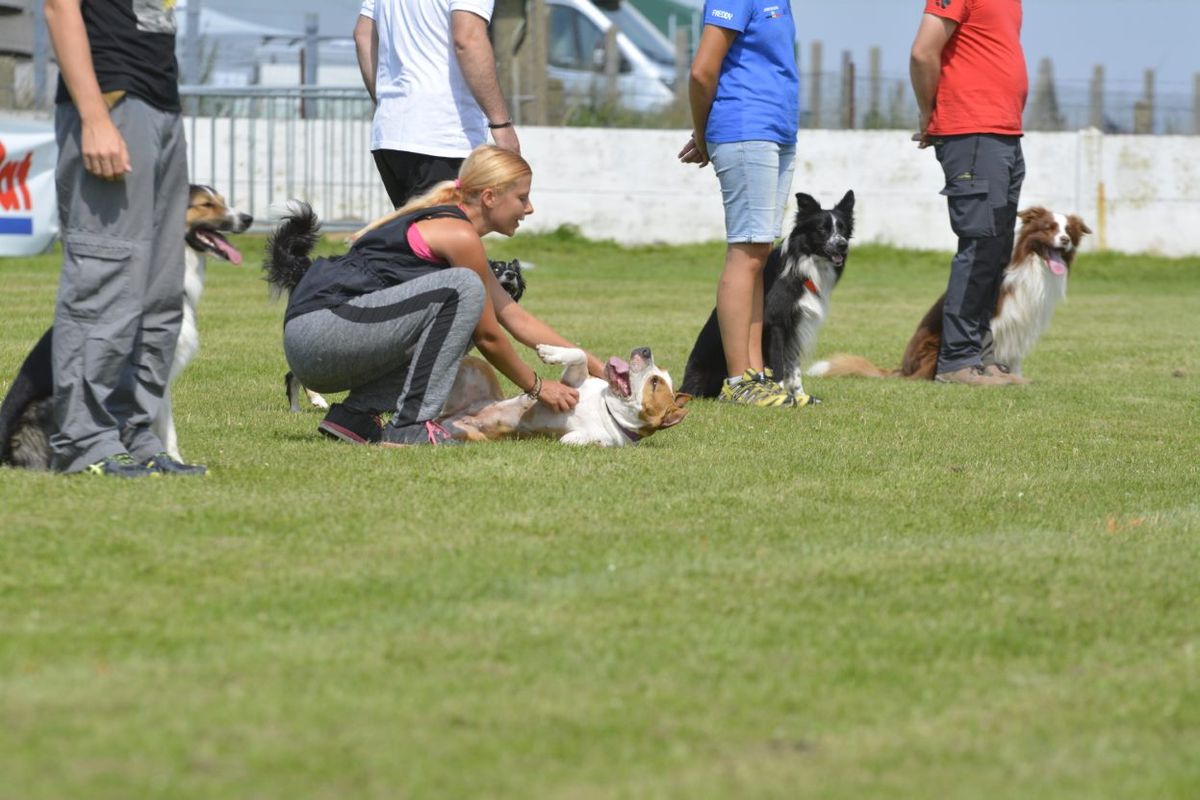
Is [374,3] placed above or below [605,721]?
above

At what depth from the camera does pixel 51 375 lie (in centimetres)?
525

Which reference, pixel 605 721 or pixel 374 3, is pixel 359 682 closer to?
pixel 605 721

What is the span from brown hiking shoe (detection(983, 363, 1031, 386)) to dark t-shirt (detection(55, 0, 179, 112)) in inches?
217

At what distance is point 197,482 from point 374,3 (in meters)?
2.94

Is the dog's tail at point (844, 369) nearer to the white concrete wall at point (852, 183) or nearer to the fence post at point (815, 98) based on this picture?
the white concrete wall at point (852, 183)

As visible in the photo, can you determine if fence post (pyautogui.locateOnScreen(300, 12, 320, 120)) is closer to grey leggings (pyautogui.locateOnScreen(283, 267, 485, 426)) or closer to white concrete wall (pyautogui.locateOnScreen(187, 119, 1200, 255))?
white concrete wall (pyautogui.locateOnScreen(187, 119, 1200, 255))

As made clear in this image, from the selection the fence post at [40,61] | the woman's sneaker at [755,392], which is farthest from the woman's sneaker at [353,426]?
the fence post at [40,61]

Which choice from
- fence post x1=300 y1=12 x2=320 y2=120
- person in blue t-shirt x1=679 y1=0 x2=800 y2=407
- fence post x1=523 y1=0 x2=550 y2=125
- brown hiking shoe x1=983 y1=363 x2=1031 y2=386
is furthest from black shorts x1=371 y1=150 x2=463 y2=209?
→ fence post x1=300 y1=12 x2=320 y2=120

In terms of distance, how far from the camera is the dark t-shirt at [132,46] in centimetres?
493

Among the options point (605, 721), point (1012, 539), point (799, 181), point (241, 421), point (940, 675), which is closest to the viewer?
point (605, 721)

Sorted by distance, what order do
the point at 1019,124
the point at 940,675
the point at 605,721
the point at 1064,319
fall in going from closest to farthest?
the point at 605,721
the point at 940,675
the point at 1019,124
the point at 1064,319

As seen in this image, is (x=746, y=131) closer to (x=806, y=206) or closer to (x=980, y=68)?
(x=806, y=206)

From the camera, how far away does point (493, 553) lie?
4.33 meters

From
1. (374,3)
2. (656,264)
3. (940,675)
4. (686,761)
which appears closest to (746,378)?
(374,3)
